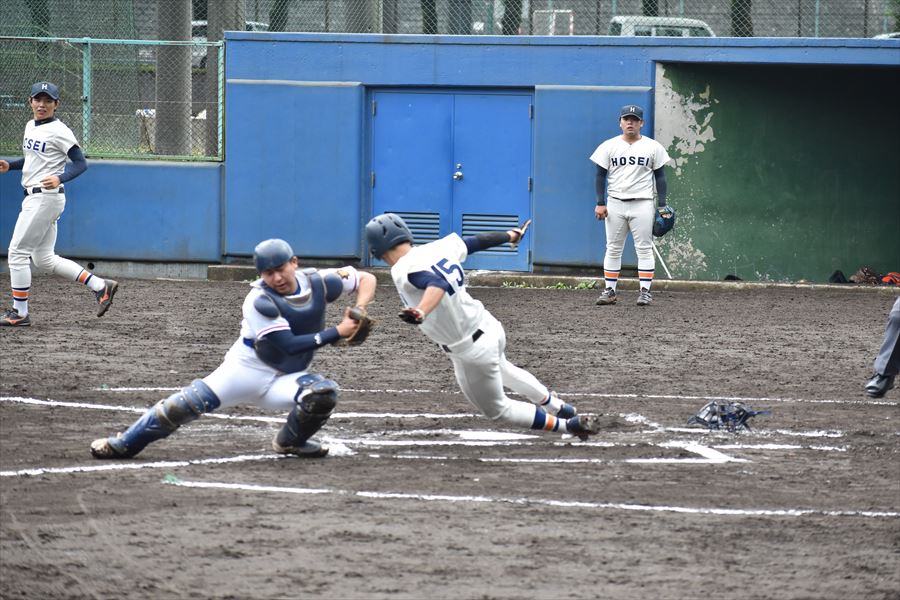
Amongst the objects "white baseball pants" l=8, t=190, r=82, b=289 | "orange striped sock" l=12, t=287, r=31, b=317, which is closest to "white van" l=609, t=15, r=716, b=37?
"white baseball pants" l=8, t=190, r=82, b=289

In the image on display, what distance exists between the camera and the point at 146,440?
23.4 feet

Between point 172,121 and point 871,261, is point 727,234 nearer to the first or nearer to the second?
point 871,261

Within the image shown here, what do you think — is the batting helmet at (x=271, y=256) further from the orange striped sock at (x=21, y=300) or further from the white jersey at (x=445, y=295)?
the orange striped sock at (x=21, y=300)

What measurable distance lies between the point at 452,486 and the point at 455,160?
11.2 m

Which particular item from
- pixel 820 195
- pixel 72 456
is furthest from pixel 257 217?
pixel 72 456

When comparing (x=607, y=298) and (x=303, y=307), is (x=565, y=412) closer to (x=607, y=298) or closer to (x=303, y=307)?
(x=303, y=307)

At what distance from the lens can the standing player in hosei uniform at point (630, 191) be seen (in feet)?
49.4

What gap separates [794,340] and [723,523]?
22.4 feet

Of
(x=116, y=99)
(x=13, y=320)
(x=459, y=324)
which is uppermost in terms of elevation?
(x=116, y=99)

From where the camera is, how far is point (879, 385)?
898cm

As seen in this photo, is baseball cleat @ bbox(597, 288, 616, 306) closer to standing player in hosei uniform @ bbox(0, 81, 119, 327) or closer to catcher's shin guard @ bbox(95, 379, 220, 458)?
standing player in hosei uniform @ bbox(0, 81, 119, 327)

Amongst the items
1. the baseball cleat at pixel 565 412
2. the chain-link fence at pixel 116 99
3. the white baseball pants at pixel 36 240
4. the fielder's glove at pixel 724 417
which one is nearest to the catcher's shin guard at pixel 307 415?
the baseball cleat at pixel 565 412

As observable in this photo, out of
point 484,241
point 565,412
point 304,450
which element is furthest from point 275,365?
point 565,412

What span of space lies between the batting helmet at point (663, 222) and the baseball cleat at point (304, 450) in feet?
27.6
